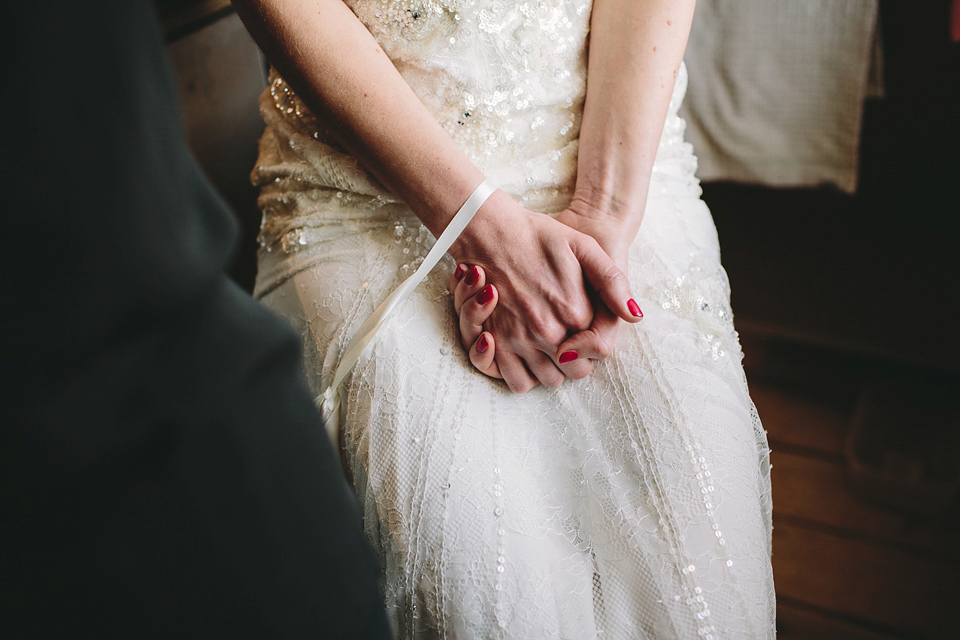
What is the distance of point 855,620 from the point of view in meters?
1.04

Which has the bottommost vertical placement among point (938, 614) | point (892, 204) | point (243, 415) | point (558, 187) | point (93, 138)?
point (938, 614)

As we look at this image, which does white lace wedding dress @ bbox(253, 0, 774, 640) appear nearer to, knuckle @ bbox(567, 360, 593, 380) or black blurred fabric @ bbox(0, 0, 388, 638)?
knuckle @ bbox(567, 360, 593, 380)

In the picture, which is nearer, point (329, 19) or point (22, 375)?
point (22, 375)

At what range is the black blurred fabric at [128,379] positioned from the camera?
0.69 ft

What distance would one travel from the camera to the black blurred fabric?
21 centimetres

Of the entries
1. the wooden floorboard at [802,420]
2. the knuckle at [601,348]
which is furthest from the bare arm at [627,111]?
the wooden floorboard at [802,420]

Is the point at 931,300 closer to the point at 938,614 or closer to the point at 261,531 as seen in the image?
the point at 938,614

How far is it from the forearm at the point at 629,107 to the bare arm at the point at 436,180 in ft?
0.28

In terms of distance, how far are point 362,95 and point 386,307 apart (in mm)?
223

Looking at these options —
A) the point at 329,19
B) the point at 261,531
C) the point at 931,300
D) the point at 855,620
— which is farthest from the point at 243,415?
the point at 931,300

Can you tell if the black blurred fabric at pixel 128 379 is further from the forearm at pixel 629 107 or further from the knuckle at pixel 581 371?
the forearm at pixel 629 107

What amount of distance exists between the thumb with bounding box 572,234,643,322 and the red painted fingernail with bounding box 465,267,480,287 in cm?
10

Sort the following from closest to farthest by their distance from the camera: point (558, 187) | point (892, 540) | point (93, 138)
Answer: point (93, 138) < point (558, 187) < point (892, 540)

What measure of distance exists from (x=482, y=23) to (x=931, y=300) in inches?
45.4
